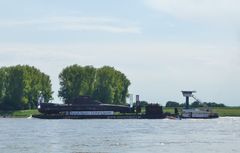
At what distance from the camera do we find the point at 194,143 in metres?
86.6

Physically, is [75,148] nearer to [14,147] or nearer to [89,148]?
[89,148]

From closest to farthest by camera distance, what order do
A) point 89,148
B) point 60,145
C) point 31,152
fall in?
point 31,152 → point 89,148 → point 60,145

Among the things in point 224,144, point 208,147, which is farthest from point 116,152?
point 224,144

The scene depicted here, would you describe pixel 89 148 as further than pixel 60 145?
No

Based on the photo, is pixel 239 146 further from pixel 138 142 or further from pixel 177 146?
pixel 138 142

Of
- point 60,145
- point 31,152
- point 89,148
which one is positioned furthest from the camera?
point 60,145

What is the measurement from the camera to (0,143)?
86.2m

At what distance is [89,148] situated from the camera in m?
77.9

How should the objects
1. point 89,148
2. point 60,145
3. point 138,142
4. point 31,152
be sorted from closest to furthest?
point 31,152 → point 89,148 → point 60,145 → point 138,142

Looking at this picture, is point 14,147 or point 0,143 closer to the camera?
point 14,147

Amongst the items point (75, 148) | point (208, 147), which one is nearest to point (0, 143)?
point (75, 148)

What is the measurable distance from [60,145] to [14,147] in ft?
19.5

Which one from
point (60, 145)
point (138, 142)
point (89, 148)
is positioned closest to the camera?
point (89, 148)

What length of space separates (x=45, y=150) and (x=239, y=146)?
22.1 metres
